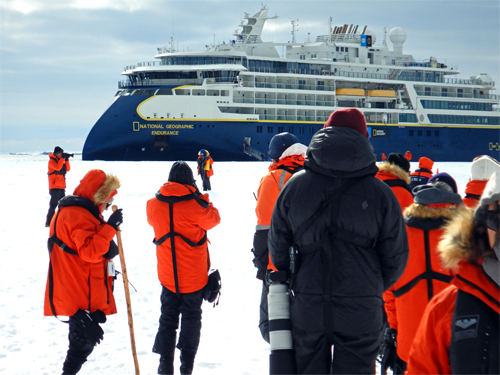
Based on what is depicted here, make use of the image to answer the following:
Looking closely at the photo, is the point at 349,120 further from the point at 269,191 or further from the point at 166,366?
the point at 166,366

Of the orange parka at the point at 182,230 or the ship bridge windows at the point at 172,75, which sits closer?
the orange parka at the point at 182,230

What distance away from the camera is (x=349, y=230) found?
222 cm

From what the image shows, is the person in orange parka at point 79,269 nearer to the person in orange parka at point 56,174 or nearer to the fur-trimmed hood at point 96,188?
the fur-trimmed hood at point 96,188

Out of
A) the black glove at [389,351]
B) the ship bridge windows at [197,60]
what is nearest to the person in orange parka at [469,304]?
the black glove at [389,351]

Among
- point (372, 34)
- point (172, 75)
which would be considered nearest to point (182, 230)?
point (172, 75)

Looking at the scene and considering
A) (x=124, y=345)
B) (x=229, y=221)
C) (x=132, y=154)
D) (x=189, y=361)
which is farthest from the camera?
(x=132, y=154)

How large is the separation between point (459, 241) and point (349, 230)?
29.5 inches

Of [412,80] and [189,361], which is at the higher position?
[412,80]

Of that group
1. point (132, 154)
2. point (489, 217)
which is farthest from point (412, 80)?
point (489, 217)

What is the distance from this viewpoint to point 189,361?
3453mm

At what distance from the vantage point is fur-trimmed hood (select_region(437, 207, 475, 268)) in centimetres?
148

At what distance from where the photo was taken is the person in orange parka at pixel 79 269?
3049mm

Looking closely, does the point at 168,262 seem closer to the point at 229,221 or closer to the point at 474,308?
the point at 474,308

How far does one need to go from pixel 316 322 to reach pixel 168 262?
5.20ft
